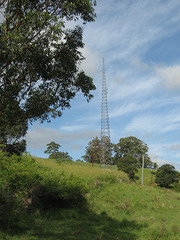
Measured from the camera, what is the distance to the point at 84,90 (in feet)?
41.9

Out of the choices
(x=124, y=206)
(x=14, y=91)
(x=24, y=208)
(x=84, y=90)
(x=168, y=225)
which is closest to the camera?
(x=14, y=91)

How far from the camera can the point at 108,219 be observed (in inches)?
732

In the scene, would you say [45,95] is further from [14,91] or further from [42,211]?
[42,211]

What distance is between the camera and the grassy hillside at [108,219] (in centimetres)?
1420

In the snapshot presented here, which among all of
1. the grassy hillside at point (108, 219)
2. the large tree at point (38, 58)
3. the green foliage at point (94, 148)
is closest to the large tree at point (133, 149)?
the green foliage at point (94, 148)

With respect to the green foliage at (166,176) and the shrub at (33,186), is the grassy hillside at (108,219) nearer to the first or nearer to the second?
the shrub at (33,186)

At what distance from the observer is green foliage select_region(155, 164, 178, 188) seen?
48.8 metres

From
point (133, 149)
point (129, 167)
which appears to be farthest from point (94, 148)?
point (129, 167)

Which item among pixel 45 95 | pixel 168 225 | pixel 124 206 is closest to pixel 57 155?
pixel 124 206

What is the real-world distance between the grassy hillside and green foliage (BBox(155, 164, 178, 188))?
24.1m

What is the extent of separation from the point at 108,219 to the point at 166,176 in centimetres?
3426

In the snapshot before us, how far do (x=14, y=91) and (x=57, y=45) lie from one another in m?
3.38

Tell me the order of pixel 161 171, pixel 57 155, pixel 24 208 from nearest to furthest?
1. pixel 24 208
2. pixel 161 171
3. pixel 57 155

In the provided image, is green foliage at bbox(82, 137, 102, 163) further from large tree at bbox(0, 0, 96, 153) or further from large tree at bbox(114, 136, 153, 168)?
large tree at bbox(0, 0, 96, 153)
